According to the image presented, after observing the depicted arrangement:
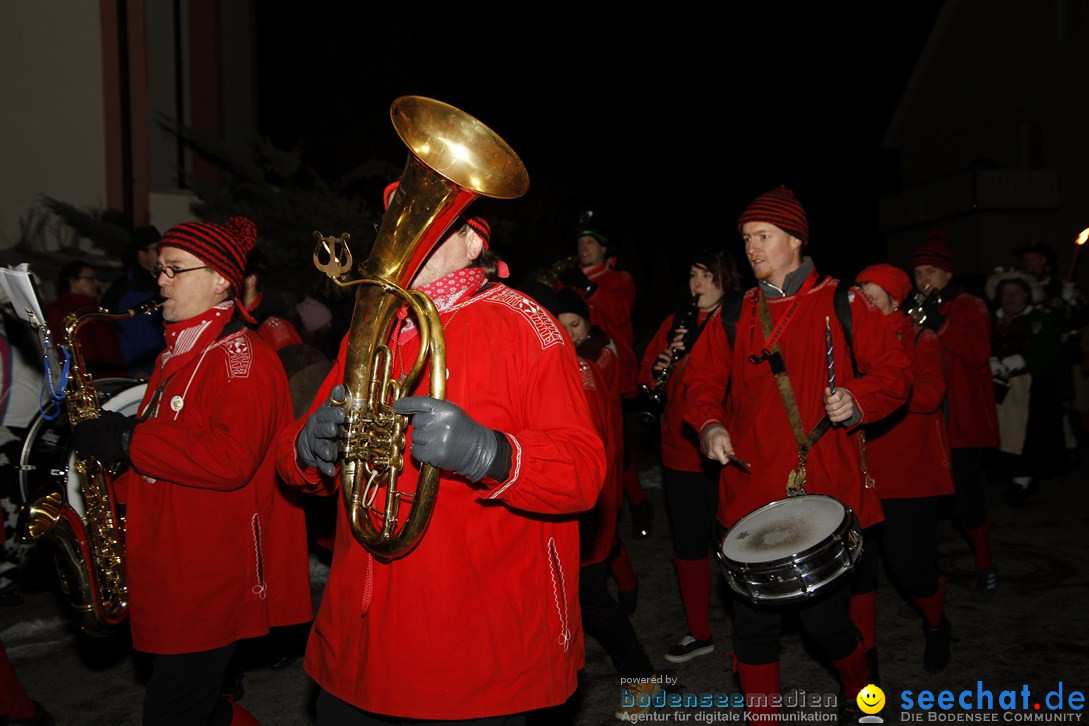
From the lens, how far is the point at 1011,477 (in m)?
8.18

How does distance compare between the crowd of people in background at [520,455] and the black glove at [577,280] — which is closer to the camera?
the crowd of people in background at [520,455]

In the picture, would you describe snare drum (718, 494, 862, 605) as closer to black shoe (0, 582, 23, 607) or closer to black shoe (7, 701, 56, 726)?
black shoe (7, 701, 56, 726)

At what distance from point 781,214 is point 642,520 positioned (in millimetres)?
3940

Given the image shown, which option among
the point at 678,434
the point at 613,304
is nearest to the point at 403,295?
the point at 678,434

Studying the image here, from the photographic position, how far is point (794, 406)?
3.47 m

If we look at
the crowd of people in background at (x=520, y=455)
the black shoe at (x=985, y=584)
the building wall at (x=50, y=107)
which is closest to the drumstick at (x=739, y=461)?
the crowd of people in background at (x=520, y=455)

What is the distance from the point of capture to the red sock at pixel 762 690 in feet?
11.6

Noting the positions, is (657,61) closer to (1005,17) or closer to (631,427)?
(1005,17)

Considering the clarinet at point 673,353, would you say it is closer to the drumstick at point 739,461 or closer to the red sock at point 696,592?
the red sock at point 696,592

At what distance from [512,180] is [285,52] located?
16195mm

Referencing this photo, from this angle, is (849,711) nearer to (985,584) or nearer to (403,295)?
(985,584)

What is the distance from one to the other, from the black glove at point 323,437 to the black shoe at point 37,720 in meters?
2.52

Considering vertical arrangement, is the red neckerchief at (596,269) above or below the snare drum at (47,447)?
above

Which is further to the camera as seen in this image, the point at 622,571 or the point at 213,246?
the point at 622,571
